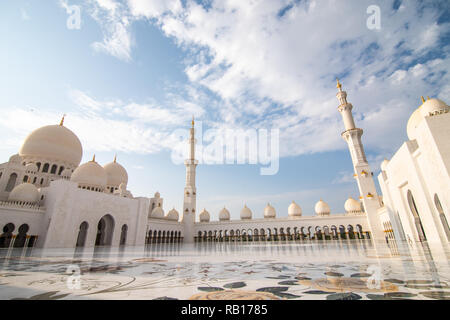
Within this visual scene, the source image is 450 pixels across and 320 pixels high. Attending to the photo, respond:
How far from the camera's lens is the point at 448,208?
928 cm

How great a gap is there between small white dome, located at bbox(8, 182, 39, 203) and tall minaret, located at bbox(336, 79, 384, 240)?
97.9 ft

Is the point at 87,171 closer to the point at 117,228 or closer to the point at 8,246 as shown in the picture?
the point at 117,228

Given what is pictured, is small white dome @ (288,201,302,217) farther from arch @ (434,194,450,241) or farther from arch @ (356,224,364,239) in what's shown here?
arch @ (434,194,450,241)

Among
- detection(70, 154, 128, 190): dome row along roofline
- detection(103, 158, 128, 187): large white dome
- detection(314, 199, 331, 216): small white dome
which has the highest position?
detection(103, 158, 128, 187): large white dome

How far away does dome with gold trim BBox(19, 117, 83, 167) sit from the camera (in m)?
22.0

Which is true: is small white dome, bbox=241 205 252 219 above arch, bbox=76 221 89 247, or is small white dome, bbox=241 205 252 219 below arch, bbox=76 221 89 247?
above

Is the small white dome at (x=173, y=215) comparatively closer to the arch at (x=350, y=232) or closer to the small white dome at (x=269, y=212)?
the small white dome at (x=269, y=212)

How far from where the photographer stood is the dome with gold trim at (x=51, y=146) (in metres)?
22.0

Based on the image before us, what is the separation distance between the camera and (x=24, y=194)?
16.5 m

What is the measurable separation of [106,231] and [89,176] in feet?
18.8

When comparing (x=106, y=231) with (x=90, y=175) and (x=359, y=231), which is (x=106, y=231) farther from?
(x=359, y=231)

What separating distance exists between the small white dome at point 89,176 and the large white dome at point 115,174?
518cm

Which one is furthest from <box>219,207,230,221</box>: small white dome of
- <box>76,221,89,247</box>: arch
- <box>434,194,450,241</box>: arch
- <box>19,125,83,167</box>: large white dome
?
<box>434,194,450,241</box>: arch
